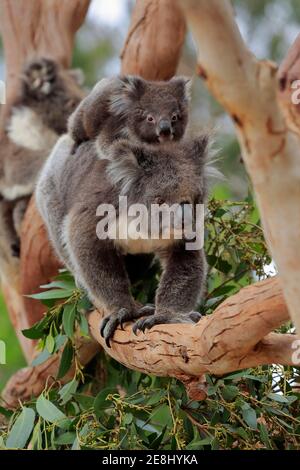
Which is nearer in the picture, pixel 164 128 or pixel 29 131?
pixel 164 128

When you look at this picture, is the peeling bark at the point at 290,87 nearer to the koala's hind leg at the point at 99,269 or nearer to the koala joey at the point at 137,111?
the koala joey at the point at 137,111

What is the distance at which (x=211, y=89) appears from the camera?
71.2 inches

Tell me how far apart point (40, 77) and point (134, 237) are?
115 inches

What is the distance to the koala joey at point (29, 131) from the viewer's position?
590cm

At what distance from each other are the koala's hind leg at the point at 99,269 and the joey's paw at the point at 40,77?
256 centimetres

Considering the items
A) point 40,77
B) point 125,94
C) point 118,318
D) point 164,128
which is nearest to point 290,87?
point 164,128

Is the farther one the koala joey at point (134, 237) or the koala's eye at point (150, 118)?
the koala's eye at point (150, 118)

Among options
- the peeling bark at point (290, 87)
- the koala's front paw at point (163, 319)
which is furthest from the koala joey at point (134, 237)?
the peeling bark at point (290, 87)

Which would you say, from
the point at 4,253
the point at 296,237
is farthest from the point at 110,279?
the point at 4,253

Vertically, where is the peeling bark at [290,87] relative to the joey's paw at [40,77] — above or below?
Result: below

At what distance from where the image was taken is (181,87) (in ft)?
13.1

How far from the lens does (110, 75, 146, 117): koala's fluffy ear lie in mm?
3854

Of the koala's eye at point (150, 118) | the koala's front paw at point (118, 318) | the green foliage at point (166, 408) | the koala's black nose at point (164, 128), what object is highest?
the koala's eye at point (150, 118)

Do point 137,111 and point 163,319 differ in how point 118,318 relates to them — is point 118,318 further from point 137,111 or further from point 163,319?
point 137,111
